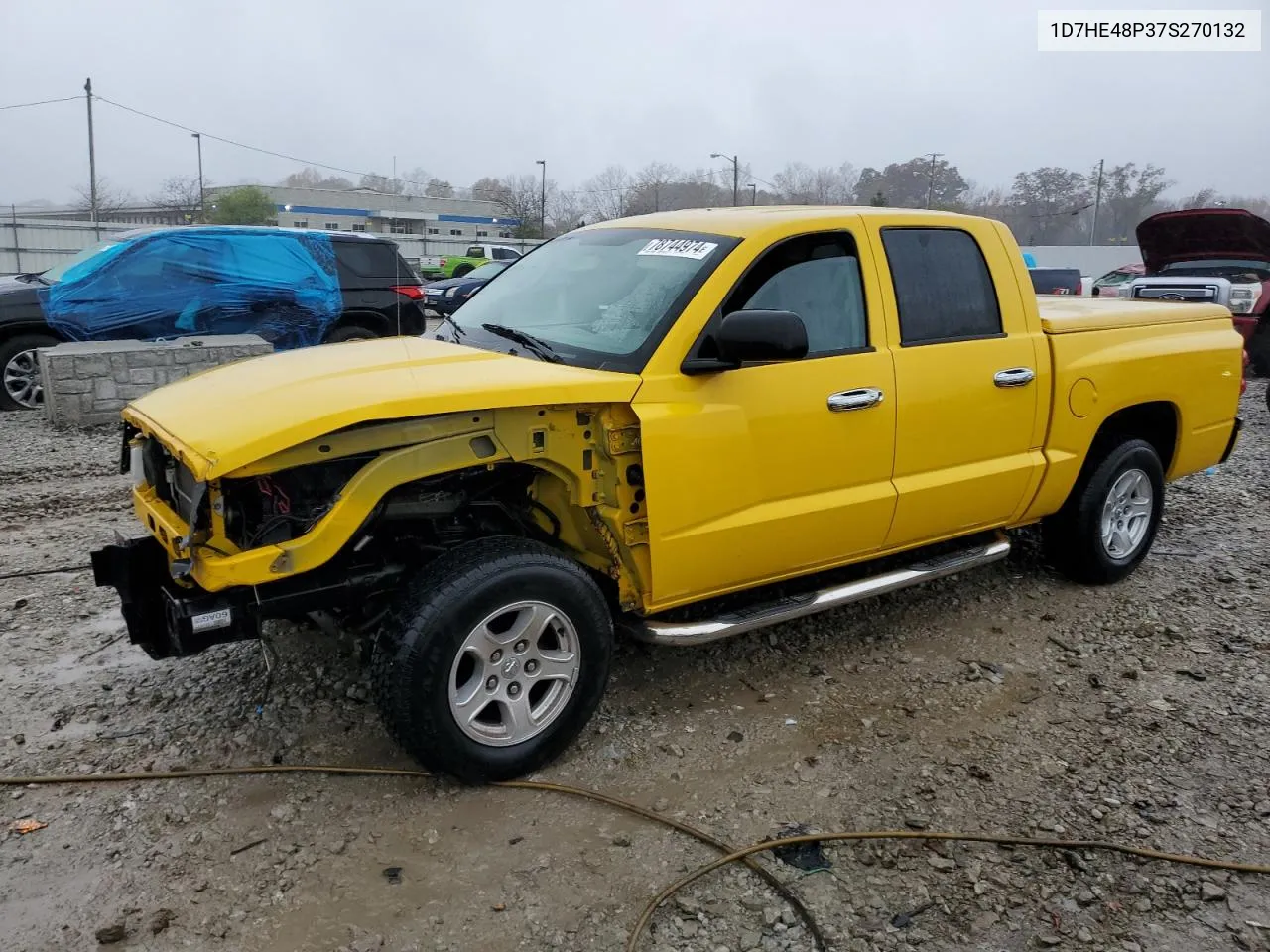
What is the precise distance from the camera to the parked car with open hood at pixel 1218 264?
11.8m

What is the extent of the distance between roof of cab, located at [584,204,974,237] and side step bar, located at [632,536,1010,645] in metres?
1.47

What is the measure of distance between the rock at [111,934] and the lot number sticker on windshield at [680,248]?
2.87m

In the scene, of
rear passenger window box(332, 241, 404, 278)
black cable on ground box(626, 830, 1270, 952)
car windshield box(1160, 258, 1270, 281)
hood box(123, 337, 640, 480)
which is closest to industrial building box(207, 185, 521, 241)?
rear passenger window box(332, 241, 404, 278)

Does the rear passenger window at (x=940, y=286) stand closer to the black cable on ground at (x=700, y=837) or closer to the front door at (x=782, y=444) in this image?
the front door at (x=782, y=444)

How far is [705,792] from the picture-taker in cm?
343

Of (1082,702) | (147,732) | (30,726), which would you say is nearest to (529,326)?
(147,732)

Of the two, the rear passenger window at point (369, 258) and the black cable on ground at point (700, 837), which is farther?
the rear passenger window at point (369, 258)

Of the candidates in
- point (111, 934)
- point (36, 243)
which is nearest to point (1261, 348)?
point (111, 934)

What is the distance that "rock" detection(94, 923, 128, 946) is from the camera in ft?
8.73

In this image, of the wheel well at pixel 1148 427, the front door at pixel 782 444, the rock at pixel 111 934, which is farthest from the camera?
the wheel well at pixel 1148 427

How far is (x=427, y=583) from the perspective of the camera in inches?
127

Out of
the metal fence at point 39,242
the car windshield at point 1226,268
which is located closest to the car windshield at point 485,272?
the metal fence at point 39,242

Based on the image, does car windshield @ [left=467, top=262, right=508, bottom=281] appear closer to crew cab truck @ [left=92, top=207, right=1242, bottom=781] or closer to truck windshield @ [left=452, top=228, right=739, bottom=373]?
truck windshield @ [left=452, top=228, right=739, bottom=373]

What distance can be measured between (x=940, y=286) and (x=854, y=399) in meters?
0.84
